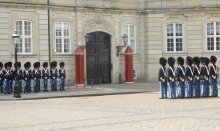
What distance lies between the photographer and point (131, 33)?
36219 mm

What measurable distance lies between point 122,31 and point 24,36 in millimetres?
6966

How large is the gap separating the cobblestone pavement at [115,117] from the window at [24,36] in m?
10.7

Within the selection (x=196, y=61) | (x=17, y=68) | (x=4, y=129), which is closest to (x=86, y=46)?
(x=17, y=68)

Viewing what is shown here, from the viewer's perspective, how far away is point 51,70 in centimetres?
2989

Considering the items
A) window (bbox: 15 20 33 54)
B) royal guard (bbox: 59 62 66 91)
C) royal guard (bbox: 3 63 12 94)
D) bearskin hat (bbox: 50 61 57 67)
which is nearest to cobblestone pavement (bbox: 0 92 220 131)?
royal guard (bbox: 3 63 12 94)

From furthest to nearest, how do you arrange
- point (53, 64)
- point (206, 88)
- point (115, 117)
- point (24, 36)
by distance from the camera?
point (24, 36)
point (53, 64)
point (206, 88)
point (115, 117)

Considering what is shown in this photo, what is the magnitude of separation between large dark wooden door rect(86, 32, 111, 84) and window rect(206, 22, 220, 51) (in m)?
6.20

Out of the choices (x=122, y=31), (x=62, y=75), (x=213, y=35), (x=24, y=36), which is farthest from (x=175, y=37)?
(x=24, y=36)

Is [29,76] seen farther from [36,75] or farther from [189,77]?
[189,77]

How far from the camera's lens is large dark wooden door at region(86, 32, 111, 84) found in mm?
34344

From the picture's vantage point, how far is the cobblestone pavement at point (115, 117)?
1355 centimetres

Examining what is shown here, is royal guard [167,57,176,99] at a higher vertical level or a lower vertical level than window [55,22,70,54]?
lower

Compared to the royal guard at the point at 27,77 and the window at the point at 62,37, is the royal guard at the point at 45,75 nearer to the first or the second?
the royal guard at the point at 27,77

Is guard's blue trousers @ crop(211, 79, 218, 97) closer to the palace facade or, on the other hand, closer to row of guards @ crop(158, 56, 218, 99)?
row of guards @ crop(158, 56, 218, 99)
